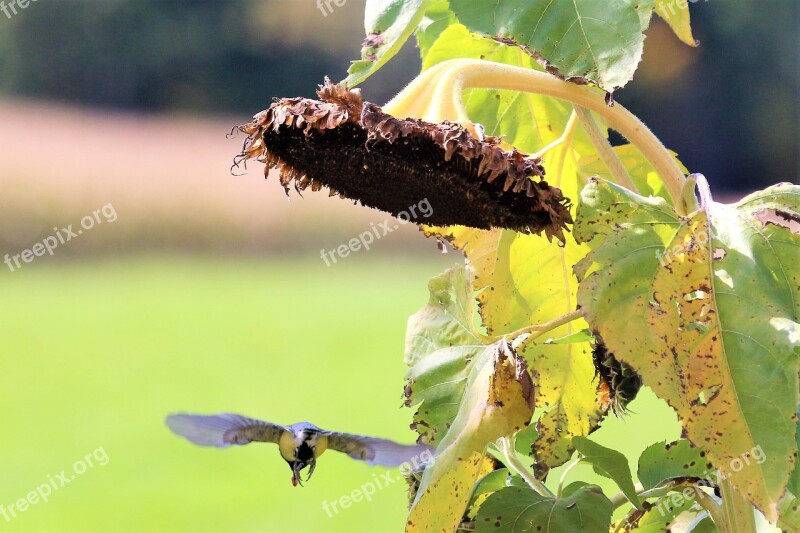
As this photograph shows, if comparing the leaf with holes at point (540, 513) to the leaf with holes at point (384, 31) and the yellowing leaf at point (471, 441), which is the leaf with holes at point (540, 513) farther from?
the leaf with holes at point (384, 31)

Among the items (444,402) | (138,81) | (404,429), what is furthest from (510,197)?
(138,81)

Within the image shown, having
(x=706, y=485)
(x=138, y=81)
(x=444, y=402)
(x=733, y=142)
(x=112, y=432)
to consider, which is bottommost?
(x=706, y=485)

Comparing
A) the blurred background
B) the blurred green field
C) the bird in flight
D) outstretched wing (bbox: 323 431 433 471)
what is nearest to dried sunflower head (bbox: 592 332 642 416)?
outstretched wing (bbox: 323 431 433 471)

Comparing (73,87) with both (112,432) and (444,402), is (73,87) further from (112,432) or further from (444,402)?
(444,402)

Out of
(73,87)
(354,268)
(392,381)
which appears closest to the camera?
(392,381)

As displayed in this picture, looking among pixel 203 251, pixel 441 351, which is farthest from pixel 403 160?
pixel 203 251

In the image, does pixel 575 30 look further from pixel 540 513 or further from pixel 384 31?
pixel 540 513
